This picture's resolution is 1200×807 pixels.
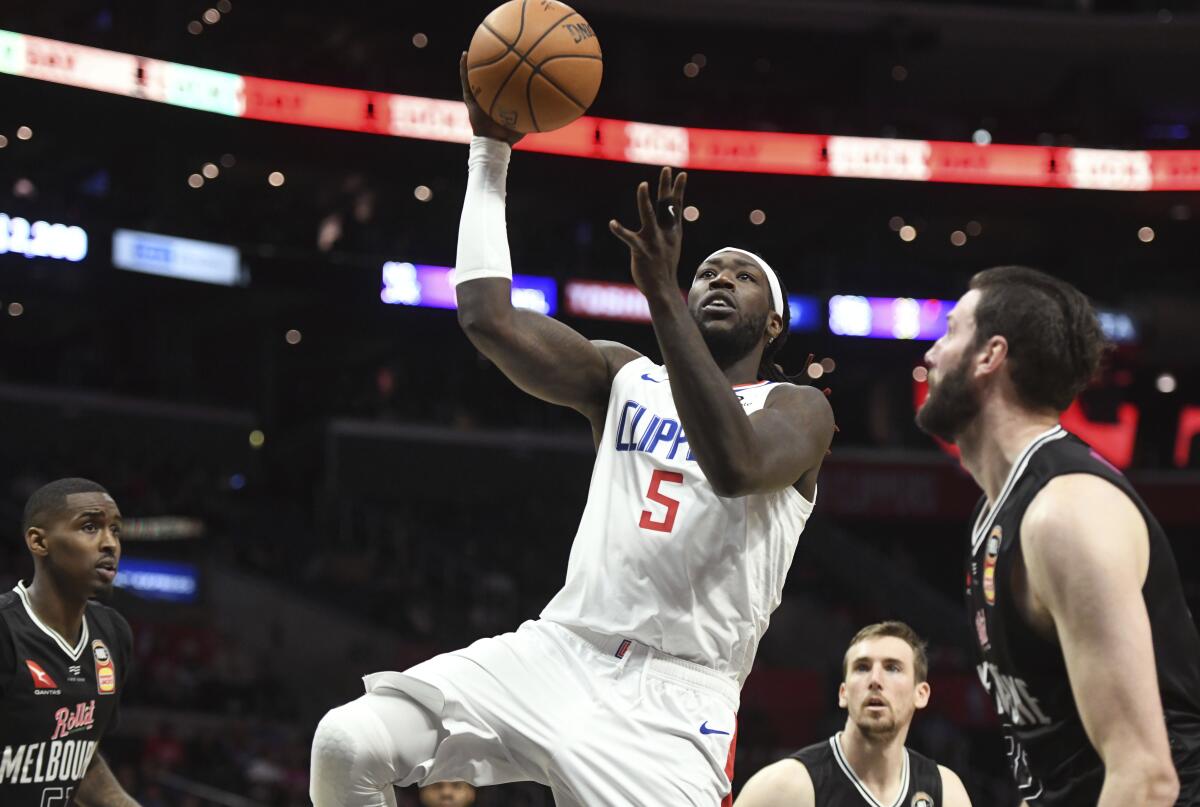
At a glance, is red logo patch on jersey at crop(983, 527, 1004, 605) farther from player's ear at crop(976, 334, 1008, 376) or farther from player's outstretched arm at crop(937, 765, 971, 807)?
player's outstretched arm at crop(937, 765, 971, 807)

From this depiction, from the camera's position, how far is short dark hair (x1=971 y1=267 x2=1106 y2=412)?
3.04m

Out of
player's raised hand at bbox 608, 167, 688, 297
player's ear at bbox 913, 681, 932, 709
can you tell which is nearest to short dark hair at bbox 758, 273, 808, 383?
player's raised hand at bbox 608, 167, 688, 297

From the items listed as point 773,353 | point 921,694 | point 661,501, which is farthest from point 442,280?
point 661,501

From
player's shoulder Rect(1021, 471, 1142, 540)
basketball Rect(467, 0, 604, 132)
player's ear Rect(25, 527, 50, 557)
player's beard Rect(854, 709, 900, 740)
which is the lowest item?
player's beard Rect(854, 709, 900, 740)

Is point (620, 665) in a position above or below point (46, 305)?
below

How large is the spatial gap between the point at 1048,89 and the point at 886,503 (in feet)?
31.3

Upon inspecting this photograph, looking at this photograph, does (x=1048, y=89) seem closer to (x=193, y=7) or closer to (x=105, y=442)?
(x=193, y=7)

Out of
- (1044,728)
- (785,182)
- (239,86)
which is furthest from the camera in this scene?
(785,182)

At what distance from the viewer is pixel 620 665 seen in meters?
4.02

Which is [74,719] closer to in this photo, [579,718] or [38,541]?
[38,541]

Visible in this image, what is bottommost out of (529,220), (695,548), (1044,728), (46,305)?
(1044,728)

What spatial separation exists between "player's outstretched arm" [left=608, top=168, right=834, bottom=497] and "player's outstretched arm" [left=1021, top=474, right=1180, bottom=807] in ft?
3.71

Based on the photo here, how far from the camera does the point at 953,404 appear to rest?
3.11m

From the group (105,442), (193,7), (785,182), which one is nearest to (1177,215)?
(785,182)
